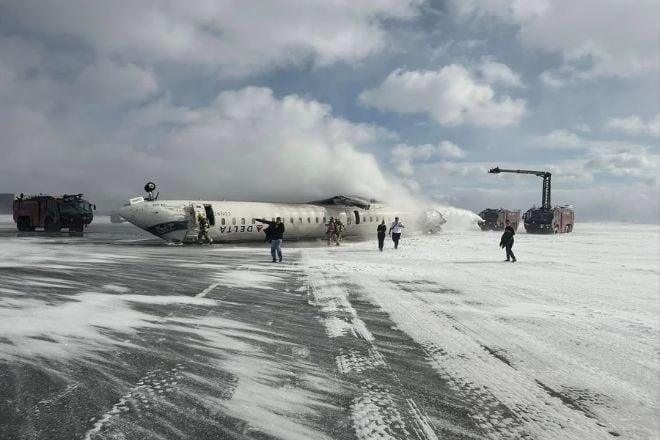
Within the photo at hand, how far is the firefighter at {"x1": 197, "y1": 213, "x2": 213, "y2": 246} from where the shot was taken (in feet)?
81.1

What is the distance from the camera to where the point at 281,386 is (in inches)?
170

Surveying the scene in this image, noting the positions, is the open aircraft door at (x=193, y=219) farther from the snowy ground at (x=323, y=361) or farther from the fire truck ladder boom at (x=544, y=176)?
the fire truck ladder boom at (x=544, y=176)

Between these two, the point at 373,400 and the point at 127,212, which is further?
the point at 127,212

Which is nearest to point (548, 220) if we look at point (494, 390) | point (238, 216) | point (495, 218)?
point (495, 218)

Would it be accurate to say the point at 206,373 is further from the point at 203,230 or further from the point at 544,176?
the point at 544,176

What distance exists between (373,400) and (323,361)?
1228mm

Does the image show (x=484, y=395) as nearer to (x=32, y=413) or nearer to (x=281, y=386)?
(x=281, y=386)

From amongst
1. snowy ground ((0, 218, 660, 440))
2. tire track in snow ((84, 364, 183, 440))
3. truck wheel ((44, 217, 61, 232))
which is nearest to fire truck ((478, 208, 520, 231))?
snowy ground ((0, 218, 660, 440))

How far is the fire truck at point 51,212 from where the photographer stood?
36781 mm

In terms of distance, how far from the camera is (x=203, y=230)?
81.5 feet

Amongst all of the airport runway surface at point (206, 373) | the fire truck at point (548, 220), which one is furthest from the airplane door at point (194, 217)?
the fire truck at point (548, 220)

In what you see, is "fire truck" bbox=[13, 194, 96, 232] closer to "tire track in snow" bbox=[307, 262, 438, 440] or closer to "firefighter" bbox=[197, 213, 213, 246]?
"firefighter" bbox=[197, 213, 213, 246]

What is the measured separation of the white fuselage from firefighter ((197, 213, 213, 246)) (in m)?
0.22

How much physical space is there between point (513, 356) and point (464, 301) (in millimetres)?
3761
